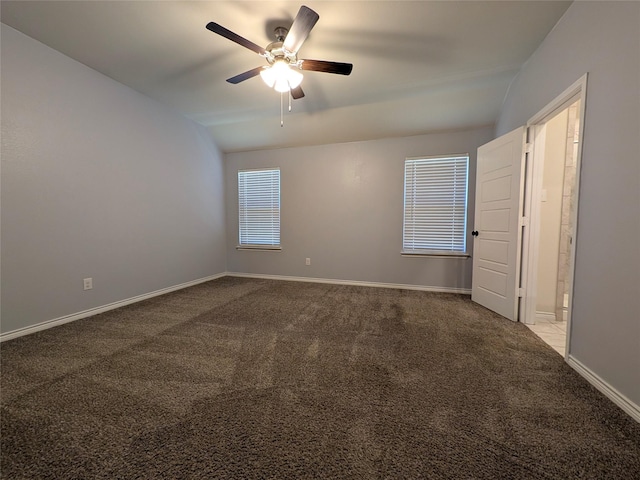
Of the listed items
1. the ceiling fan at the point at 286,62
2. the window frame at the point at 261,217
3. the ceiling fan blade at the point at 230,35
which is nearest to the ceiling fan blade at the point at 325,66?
the ceiling fan at the point at 286,62

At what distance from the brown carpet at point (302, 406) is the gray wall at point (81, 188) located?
564 millimetres

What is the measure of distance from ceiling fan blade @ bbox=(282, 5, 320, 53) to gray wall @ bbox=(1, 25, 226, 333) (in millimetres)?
2378

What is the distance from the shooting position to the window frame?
4645 millimetres

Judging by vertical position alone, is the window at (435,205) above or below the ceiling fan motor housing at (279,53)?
below

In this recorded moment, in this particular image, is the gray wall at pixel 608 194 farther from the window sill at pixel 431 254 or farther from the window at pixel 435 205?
the window sill at pixel 431 254

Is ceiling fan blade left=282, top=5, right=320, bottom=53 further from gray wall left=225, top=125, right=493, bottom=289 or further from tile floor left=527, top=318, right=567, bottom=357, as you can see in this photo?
tile floor left=527, top=318, right=567, bottom=357

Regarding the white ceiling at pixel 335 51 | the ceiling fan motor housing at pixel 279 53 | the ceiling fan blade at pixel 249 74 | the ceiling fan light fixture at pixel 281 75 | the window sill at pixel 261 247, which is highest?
the white ceiling at pixel 335 51

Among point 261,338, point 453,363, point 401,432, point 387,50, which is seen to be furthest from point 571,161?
point 261,338

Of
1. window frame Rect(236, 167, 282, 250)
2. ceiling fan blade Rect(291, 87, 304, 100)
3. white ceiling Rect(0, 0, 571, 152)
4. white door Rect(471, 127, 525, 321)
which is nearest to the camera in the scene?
white ceiling Rect(0, 0, 571, 152)

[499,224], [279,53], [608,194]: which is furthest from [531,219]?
[279,53]

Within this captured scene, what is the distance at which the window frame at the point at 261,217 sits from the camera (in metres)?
4.64

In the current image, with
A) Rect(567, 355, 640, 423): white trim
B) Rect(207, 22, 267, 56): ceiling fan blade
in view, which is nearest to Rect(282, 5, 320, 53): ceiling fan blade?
Rect(207, 22, 267, 56): ceiling fan blade

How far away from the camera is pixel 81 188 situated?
2666 millimetres

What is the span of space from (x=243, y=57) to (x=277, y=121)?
1.46 metres
